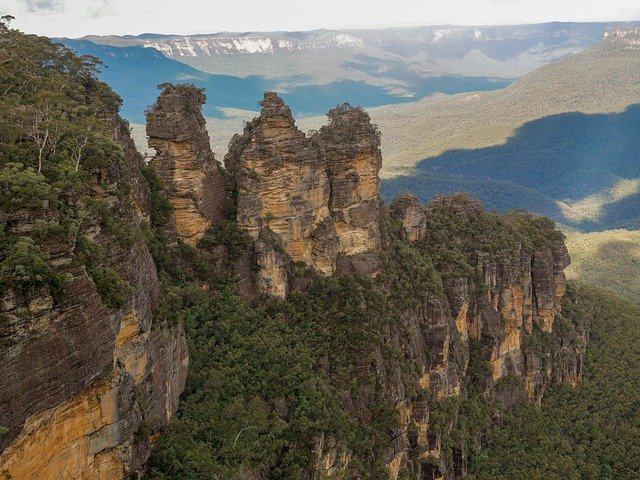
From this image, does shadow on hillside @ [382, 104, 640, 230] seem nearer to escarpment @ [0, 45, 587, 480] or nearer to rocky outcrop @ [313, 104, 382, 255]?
escarpment @ [0, 45, 587, 480]

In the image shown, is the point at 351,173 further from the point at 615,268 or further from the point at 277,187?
the point at 615,268

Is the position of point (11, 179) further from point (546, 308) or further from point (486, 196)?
point (486, 196)

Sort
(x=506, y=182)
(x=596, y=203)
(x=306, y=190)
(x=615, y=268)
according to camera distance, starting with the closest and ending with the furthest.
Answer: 1. (x=306, y=190)
2. (x=615, y=268)
3. (x=506, y=182)
4. (x=596, y=203)

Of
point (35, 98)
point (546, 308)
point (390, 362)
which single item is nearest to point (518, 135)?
point (546, 308)

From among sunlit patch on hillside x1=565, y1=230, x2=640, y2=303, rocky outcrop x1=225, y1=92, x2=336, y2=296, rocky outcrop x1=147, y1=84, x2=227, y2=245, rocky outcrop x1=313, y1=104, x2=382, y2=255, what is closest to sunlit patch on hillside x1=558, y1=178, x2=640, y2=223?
sunlit patch on hillside x1=565, y1=230, x2=640, y2=303

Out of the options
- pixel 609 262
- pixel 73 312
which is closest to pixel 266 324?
pixel 73 312

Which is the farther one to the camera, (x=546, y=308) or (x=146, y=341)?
(x=546, y=308)
